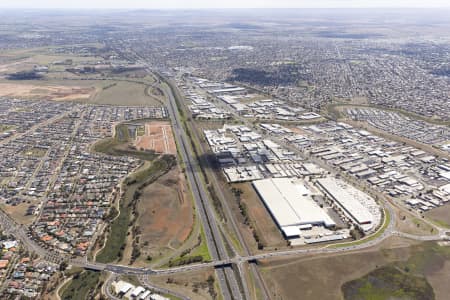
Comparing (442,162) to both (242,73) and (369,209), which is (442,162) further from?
(242,73)

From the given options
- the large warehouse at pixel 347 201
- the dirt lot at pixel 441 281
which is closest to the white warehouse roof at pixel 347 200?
the large warehouse at pixel 347 201

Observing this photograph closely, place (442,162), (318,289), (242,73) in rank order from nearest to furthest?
(318,289) < (442,162) < (242,73)

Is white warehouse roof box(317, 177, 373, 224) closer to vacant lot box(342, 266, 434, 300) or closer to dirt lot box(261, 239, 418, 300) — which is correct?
dirt lot box(261, 239, 418, 300)

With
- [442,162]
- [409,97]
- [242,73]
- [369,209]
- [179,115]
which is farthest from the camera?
[242,73]

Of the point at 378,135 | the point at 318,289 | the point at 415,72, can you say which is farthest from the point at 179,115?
the point at 415,72

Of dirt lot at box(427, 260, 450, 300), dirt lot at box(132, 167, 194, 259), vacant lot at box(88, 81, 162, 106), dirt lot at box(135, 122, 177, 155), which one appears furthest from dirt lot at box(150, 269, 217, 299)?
vacant lot at box(88, 81, 162, 106)

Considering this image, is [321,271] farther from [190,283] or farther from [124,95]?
[124,95]

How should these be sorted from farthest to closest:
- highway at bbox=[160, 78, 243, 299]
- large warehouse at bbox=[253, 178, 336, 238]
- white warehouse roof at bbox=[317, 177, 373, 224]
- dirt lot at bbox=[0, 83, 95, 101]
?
dirt lot at bbox=[0, 83, 95, 101]
white warehouse roof at bbox=[317, 177, 373, 224]
large warehouse at bbox=[253, 178, 336, 238]
highway at bbox=[160, 78, 243, 299]
